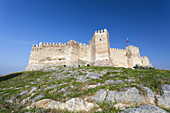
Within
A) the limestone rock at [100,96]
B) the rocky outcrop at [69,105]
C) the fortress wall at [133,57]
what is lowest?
the rocky outcrop at [69,105]

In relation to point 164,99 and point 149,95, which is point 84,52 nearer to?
point 149,95

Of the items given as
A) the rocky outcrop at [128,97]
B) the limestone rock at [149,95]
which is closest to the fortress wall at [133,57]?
the limestone rock at [149,95]

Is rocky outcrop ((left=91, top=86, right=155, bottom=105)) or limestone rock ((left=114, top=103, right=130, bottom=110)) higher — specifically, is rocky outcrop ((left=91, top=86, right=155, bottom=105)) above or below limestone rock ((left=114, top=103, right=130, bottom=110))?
above

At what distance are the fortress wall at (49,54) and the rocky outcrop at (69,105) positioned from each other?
22.2 metres

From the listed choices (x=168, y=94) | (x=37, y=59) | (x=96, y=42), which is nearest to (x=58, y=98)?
(x=168, y=94)

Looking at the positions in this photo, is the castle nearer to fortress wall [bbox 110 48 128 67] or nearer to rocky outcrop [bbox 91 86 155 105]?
fortress wall [bbox 110 48 128 67]

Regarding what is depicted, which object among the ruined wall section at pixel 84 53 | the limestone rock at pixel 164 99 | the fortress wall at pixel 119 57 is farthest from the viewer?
the fortress wall at pixel 119 57

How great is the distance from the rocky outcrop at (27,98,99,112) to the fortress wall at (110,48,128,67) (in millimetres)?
28260

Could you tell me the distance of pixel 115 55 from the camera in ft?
108

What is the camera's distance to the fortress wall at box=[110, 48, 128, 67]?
107 ft

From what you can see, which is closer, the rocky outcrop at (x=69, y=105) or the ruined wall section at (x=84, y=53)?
the rocky outcrop at (x=69, y=105)

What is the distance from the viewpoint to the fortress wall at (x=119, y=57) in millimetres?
32625

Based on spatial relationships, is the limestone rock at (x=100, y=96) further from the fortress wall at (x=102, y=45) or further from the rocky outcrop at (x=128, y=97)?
the fortress wall at (x=102, y=45)

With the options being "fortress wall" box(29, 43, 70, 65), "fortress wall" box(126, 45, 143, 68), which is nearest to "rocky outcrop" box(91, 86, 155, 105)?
"fortress wall" box(29, 43, 70, 65)
